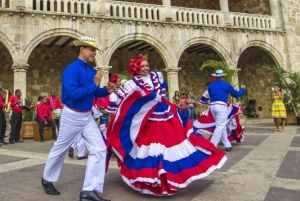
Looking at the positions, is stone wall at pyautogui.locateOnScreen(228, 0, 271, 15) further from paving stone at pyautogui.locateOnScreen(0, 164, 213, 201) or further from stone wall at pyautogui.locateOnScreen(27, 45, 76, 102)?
paving stone at pyautogui.locateOnScreen(0, 164, 213, 201)

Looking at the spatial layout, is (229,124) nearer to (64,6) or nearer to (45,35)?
(45,35)

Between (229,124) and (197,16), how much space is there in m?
8.77

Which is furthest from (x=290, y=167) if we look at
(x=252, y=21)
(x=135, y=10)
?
(x=252, y=21)

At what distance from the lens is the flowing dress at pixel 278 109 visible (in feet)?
32.3

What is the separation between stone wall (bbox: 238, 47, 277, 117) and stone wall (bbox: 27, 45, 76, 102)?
1074 cm

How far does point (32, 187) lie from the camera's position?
350cm

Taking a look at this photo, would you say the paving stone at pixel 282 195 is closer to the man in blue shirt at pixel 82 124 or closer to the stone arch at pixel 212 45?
the man in blue shirt at pixel 82 124

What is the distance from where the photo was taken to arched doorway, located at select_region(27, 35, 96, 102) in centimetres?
1434

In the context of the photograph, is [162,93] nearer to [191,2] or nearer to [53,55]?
[53,55]

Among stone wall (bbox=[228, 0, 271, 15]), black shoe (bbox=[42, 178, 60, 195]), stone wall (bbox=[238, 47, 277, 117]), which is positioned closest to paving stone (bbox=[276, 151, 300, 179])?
black shoe (bbox=[42, 178, 60, 195])

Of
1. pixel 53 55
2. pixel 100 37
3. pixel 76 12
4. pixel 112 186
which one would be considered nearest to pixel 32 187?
pixel 112 186

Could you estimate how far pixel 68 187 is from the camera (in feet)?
11.4

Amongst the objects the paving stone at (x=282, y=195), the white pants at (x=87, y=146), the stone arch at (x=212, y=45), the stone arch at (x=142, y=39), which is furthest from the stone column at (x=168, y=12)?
the paving stone at (x=282, y=195)

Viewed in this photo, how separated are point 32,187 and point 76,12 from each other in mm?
10350
